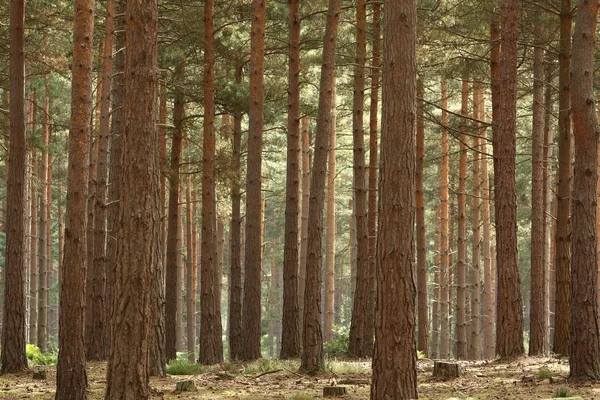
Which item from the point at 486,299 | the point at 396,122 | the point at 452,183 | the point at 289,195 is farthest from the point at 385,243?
the point at 452,183

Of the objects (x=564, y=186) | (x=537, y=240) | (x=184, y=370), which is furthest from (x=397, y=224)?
(x=537, y=240)

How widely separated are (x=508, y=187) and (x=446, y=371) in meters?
3.50

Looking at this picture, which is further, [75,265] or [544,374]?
[544,374]

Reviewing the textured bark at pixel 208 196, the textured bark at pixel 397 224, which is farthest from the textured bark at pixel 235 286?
the textured bark at pixel 397 224

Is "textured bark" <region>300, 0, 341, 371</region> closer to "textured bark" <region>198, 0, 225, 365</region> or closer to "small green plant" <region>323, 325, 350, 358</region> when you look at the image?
"textured bark" <region>198, 0, 225, 365</region>

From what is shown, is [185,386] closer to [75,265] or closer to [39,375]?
[75,265]

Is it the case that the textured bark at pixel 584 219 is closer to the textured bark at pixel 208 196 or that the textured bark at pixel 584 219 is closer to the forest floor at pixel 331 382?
the forest floor at pixel 331 382

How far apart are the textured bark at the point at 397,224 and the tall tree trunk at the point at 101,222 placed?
720 cm

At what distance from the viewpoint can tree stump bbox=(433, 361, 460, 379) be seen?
12.7 meters

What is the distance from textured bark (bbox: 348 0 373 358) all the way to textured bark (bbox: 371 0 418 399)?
7727 mm

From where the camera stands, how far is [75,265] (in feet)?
33.8

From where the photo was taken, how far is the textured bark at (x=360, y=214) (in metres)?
16.9

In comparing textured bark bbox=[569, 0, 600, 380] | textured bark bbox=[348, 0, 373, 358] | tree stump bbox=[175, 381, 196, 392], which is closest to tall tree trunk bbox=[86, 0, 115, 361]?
tree stump bbox=[175, 381, 196, 392]

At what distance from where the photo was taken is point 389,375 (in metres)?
8.62
